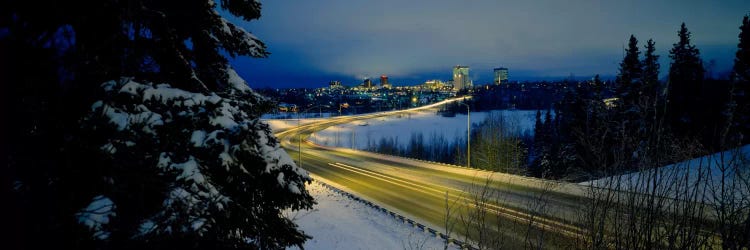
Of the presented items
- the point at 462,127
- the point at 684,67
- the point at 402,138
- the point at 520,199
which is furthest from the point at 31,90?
the point at 462,127

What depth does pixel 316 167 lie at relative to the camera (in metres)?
34.5

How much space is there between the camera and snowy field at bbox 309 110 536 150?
75.8m

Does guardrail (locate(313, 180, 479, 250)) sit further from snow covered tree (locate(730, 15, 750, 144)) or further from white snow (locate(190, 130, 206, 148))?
snow covered tree (locate(730, 15, 750, 144))

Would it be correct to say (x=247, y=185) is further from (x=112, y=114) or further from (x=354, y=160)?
(x=354, y=160)

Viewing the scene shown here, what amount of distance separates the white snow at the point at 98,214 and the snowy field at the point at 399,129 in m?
66.4

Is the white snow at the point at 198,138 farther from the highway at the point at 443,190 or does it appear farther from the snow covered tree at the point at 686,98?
the snow covered tree at the point at 686,98

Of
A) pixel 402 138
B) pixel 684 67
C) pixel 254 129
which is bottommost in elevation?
pixel 402 138

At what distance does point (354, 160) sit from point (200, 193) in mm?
34023

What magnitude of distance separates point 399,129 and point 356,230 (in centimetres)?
7925

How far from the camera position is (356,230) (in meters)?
15.7

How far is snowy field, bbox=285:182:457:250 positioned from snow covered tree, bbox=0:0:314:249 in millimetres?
7844

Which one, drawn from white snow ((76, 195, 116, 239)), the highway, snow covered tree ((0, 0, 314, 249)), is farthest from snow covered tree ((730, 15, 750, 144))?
white snow ((76, 195, 116, 239))

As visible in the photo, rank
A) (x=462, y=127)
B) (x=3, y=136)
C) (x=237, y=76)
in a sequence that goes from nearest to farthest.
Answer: (x=3, y=136) → (x=237, y=76) → (x=462, y=127)

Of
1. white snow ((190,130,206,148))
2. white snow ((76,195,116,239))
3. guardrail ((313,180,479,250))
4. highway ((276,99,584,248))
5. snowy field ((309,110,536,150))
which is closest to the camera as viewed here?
white snow ((76,195,116,239))
